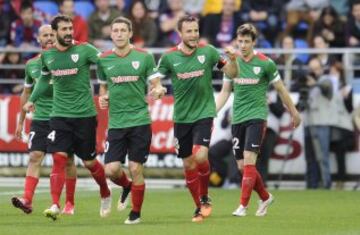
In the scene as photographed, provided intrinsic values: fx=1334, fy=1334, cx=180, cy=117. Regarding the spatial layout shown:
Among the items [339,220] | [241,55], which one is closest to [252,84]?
[241,55]

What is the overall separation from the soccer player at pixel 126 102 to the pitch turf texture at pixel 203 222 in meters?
0.79

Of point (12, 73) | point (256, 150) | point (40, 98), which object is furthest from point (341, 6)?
point (40, 98)

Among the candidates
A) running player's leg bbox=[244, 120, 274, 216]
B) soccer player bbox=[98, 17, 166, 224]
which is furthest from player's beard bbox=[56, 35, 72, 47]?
running player's leg bbox=[244, 120, 274, 216]

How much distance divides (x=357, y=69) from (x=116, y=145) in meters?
9.43

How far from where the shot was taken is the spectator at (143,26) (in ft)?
87.6

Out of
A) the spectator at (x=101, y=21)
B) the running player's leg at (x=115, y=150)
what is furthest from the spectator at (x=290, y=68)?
the running player's leg at (x=115, y=150)

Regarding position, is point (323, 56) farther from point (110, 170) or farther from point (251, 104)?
point (110, 170)

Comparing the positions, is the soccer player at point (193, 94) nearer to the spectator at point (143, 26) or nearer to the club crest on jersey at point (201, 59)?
the club crest on jersey at point (201, 59)

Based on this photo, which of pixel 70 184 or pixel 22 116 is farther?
pixel 22 116

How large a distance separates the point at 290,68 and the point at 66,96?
848 centimetres

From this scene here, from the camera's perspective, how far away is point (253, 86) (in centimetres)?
1806

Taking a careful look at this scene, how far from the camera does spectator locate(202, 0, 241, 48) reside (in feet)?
86.0

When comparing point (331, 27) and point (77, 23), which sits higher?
→ point (331, 27)

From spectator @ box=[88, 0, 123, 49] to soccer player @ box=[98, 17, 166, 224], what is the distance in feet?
34.0
